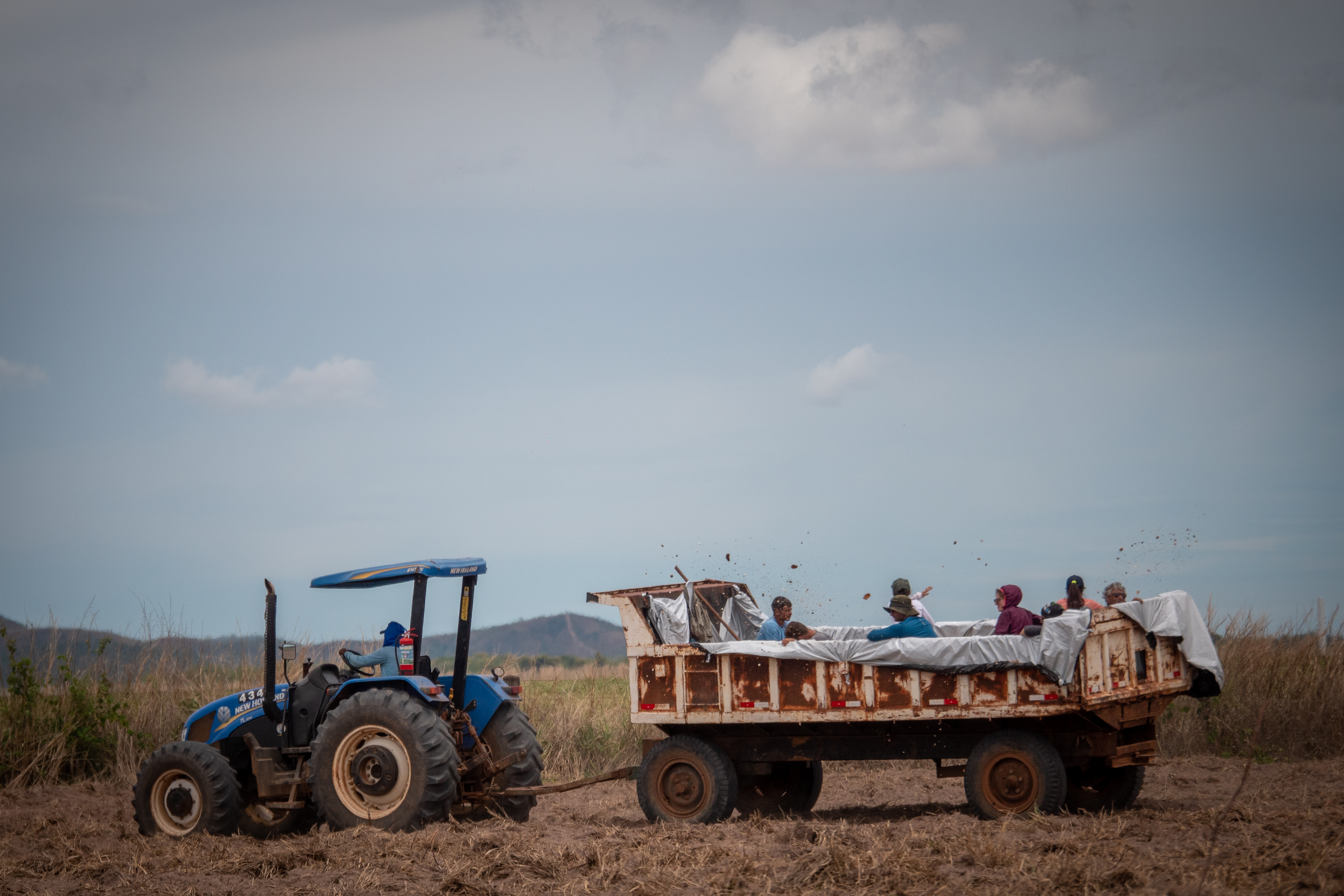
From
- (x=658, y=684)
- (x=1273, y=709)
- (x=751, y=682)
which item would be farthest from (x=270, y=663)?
(x=1273, y=709)

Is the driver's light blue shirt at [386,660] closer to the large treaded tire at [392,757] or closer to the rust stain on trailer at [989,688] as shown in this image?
the large treaded tire at [392,757]

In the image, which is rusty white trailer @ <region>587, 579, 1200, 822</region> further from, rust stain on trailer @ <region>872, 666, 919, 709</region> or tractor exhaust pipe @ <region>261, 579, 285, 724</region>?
tractor exhaust pipe @ <region>261, 579, 285, 724</region>

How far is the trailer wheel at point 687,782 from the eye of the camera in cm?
1028

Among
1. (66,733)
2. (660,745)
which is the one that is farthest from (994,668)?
(66,733)

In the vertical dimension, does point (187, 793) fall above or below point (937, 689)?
below

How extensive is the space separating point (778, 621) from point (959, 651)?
2662 millimetres

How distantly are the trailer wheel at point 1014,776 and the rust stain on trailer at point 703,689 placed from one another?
7.39ft

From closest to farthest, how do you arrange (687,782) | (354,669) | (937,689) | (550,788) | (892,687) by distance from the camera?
(937,689) → (892,687) → (550,788) → (354,669) → (687,782)

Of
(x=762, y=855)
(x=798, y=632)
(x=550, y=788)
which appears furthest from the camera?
(x=798, y=632)

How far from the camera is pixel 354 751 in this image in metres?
9.88

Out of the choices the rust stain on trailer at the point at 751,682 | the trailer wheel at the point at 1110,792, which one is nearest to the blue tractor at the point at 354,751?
the rust stain on trailer at the point at 751,682

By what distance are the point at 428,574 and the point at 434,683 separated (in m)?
1.24

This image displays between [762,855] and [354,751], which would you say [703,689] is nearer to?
[762,855]

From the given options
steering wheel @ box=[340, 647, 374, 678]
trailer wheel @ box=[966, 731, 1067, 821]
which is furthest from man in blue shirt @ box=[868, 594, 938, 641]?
steering wheel @ box=[340, 647, 374, 678]
